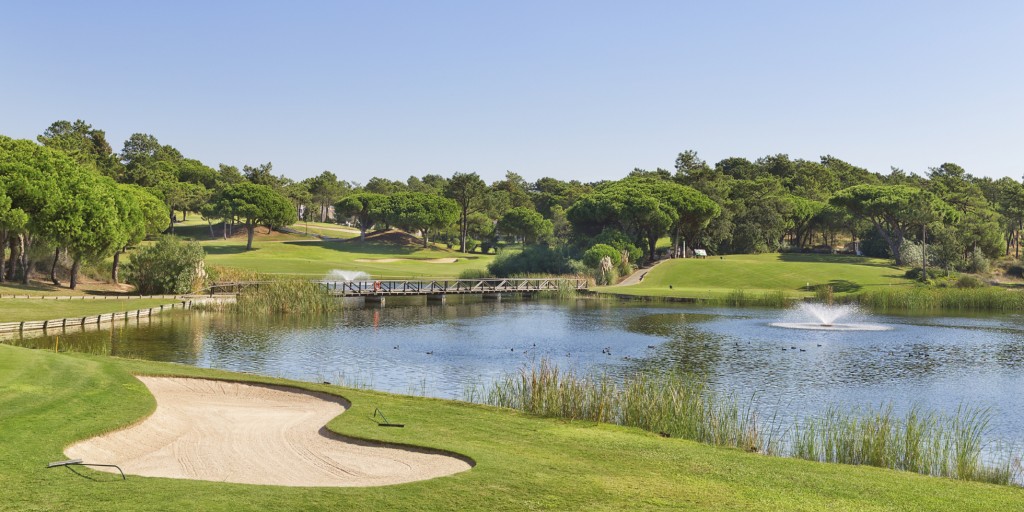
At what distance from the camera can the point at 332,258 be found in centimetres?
12162

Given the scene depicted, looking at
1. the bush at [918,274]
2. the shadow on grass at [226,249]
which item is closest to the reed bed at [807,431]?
the bush at [918,274]

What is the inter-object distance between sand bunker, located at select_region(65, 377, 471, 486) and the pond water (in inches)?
349

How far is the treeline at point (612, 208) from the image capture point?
211 ft

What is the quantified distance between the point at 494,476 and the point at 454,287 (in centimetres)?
7225

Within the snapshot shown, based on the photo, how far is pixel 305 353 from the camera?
132 feet

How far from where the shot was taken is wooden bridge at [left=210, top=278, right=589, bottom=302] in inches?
3041

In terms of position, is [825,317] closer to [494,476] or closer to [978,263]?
[978,263]

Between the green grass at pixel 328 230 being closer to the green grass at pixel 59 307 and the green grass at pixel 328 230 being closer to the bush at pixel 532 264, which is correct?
the bush at pixel 532 264

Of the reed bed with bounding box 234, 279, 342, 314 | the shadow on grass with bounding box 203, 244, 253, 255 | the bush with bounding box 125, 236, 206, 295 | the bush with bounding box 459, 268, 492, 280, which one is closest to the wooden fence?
the reed bed with bounding box 234, 279, 342, 314

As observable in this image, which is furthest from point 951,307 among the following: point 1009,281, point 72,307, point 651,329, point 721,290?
point 72,307

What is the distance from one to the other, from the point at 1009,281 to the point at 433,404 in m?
92.1

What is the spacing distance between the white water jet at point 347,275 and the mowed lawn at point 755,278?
95.8 feet

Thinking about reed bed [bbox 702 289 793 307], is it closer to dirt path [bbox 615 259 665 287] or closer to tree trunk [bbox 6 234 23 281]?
dirt path [bbox 615 259 665 287]

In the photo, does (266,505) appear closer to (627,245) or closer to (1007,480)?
(1007,480)
